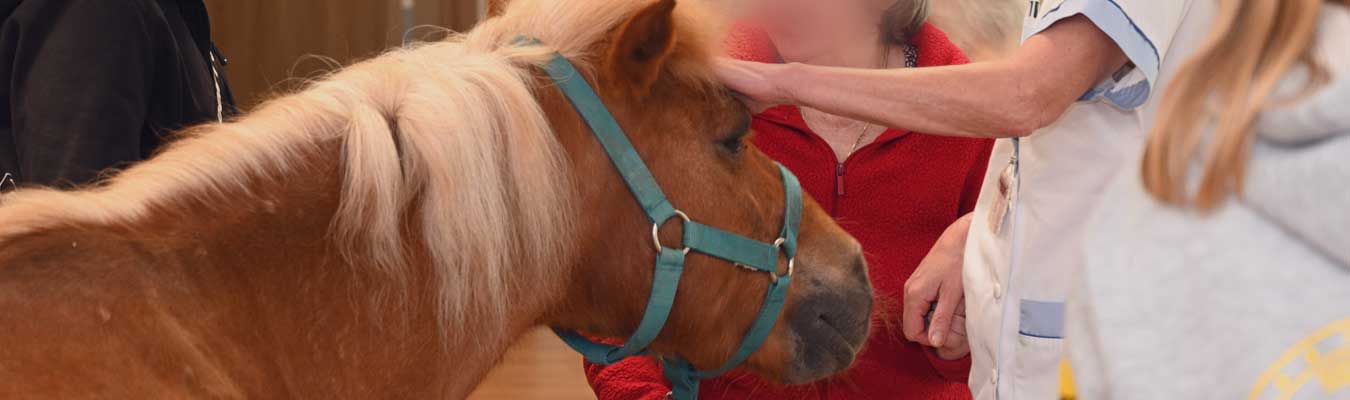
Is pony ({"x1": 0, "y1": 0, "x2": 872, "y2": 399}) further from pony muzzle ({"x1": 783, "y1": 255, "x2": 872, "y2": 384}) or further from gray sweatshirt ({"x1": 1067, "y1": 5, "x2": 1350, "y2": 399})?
gray sweatshirt ({"x1": 1067, "y1": 5, "x2": 1350, "y2": 399})

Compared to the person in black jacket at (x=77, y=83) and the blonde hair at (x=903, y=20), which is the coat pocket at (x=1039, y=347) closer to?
the blonde hair at (x=903, y=20)

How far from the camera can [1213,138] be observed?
0.83 m

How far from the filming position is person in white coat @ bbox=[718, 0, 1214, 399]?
145 centimetres

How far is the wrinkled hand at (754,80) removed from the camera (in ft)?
5.40

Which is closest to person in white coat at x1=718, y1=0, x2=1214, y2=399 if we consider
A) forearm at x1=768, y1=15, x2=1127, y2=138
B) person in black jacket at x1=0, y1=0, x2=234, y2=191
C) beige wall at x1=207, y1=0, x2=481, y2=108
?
forearm at x1=768, y1=15, x2=1127, y2=138

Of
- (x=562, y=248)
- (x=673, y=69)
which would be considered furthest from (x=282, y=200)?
(x=673, y=69)

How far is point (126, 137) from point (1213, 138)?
1.79 meters

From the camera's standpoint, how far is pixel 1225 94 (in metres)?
0.86

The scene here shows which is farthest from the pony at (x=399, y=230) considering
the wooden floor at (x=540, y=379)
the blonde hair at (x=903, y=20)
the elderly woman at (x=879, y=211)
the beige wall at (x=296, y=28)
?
the beige wall at (x=296, y=28)

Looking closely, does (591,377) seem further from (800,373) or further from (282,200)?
(282,200)

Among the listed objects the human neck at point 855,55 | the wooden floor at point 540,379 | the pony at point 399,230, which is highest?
the pony at point 399,230

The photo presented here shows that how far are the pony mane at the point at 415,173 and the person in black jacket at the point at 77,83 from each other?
A: 0.68m

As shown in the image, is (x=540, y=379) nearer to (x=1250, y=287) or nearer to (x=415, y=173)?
(x=415, y=173)

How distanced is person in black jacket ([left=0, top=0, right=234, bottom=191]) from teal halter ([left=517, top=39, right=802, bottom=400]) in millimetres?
881
